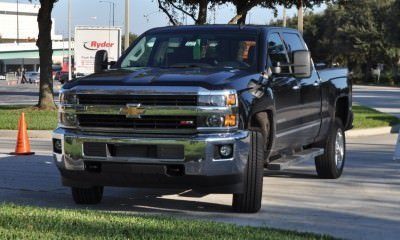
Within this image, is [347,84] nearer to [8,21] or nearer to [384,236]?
[384,236]

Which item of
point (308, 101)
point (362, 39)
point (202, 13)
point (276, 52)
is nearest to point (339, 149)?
point (308, 101)

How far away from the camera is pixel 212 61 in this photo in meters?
8.16

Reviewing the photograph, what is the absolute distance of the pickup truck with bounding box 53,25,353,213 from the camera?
684 cm

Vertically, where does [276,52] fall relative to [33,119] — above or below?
above

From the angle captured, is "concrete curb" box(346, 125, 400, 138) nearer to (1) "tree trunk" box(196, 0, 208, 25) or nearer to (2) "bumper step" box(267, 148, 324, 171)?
(1) "tree trunk" box(196, 0, 208, 25)

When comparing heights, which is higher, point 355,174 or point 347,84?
point 347,84

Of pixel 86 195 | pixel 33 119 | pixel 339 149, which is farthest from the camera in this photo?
pixel 33 119

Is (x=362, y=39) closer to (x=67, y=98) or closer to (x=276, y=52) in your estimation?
(x=276, y=52)

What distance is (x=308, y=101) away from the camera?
9.16 metres

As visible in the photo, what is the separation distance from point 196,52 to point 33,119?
38.9 ft

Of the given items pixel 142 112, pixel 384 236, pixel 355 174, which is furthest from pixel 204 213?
pixel 355 174

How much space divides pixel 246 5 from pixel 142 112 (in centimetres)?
1785

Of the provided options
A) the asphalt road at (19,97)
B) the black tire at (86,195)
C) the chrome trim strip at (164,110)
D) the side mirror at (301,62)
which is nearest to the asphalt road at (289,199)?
the black tire at (86,195)

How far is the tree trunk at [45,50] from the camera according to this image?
2239cm
